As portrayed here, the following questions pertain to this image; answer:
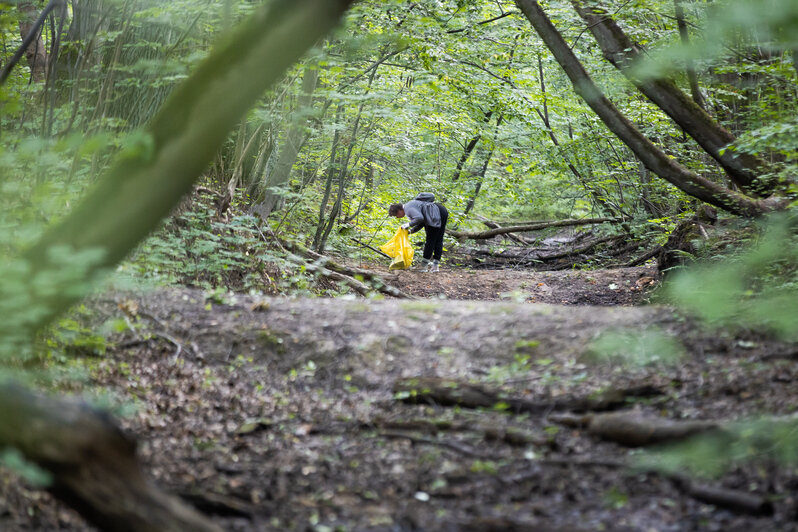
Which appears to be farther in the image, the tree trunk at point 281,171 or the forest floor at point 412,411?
the tree trunk at point 281,171

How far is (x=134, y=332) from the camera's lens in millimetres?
5219

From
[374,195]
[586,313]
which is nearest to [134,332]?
[586,313]

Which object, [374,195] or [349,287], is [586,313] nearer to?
[349,287]

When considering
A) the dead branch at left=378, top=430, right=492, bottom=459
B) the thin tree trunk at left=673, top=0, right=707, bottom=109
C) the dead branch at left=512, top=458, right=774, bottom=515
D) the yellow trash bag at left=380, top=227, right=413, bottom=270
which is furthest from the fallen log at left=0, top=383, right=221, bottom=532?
the yellow trash bag at left=380, top=227, right=413, bottom=270

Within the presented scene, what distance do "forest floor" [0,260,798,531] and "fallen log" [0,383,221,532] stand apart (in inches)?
24.0

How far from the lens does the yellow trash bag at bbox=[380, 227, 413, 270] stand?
1309 cm

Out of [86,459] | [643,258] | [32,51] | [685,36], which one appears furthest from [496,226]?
Answer: [86,459]

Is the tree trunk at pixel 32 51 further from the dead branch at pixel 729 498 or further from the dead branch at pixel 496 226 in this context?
the dead branch at pixel 496 226

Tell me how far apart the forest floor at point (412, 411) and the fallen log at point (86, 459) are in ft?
2.00

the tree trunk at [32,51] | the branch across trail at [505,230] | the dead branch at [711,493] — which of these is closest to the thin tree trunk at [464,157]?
the branch across trail at [505,230]

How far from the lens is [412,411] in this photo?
4422 millimetres

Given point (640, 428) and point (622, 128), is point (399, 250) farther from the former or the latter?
point (640, 428)

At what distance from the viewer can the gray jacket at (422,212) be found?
1342cm

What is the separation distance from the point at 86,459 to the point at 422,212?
11.3 m
